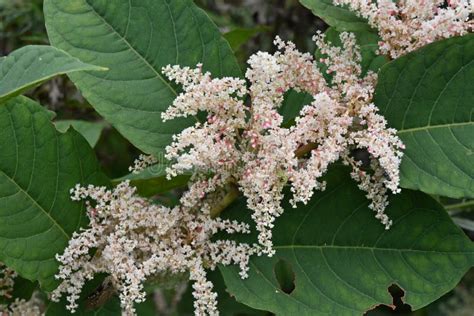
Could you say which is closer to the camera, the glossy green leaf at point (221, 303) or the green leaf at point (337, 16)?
the green leaf at point (337, 16)

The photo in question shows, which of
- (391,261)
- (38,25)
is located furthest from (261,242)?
(38,25)

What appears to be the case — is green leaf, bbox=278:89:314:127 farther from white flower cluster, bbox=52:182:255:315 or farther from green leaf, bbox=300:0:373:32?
white flower cluster, bbox=52:182:255:315

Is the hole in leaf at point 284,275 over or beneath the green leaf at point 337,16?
beneath

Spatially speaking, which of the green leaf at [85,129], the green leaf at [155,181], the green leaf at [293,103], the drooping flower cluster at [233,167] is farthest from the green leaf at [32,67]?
the green leaf at [85,129]

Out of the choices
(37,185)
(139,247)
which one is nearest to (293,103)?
(139,247)

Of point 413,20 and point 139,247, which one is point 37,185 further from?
point 413,20

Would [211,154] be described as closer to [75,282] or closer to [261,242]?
[261,242]

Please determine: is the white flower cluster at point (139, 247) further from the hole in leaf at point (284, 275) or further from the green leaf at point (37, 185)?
the hole in leaf at point (284, 275)
